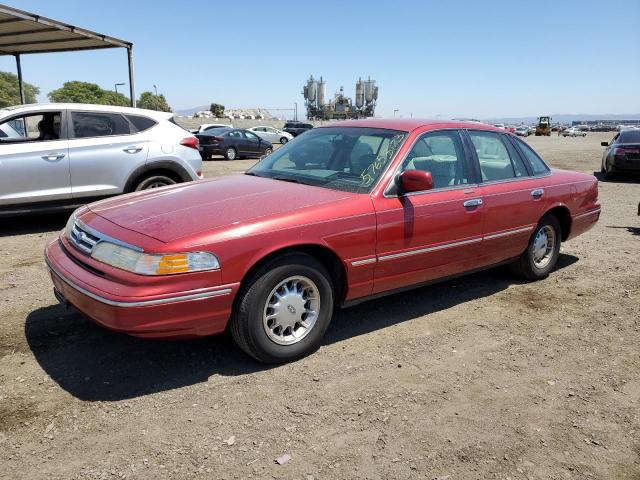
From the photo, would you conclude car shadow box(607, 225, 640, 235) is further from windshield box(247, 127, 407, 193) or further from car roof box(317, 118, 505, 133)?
windshield box(247, 127, 407, 193)

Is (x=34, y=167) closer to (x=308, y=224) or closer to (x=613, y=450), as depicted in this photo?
(x=308, y=224)

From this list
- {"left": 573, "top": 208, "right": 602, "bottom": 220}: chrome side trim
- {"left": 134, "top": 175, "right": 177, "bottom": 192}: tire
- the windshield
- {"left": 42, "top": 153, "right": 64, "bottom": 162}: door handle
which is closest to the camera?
the windshield

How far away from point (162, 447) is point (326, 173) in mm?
2345

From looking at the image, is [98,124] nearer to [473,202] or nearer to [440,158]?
[440,158]

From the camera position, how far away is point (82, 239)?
343 cm

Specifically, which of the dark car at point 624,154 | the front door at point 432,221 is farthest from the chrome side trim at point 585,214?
the dark car at point 624,154

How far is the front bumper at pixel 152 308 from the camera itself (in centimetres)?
290

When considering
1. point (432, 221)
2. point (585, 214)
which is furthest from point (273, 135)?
point (432, 221)

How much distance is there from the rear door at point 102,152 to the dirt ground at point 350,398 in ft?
8.50

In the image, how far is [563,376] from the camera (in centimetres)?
349

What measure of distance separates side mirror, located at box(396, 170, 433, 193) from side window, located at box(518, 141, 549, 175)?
2016mm

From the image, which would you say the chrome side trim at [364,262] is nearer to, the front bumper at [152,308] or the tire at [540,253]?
the front bumper at [152,308]

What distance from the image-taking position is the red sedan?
3.01 m

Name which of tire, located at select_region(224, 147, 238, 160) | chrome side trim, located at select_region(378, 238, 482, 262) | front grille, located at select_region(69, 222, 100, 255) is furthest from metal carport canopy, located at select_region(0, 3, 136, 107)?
chrome side trim, located at select_region(378, 238, 482, 262)
